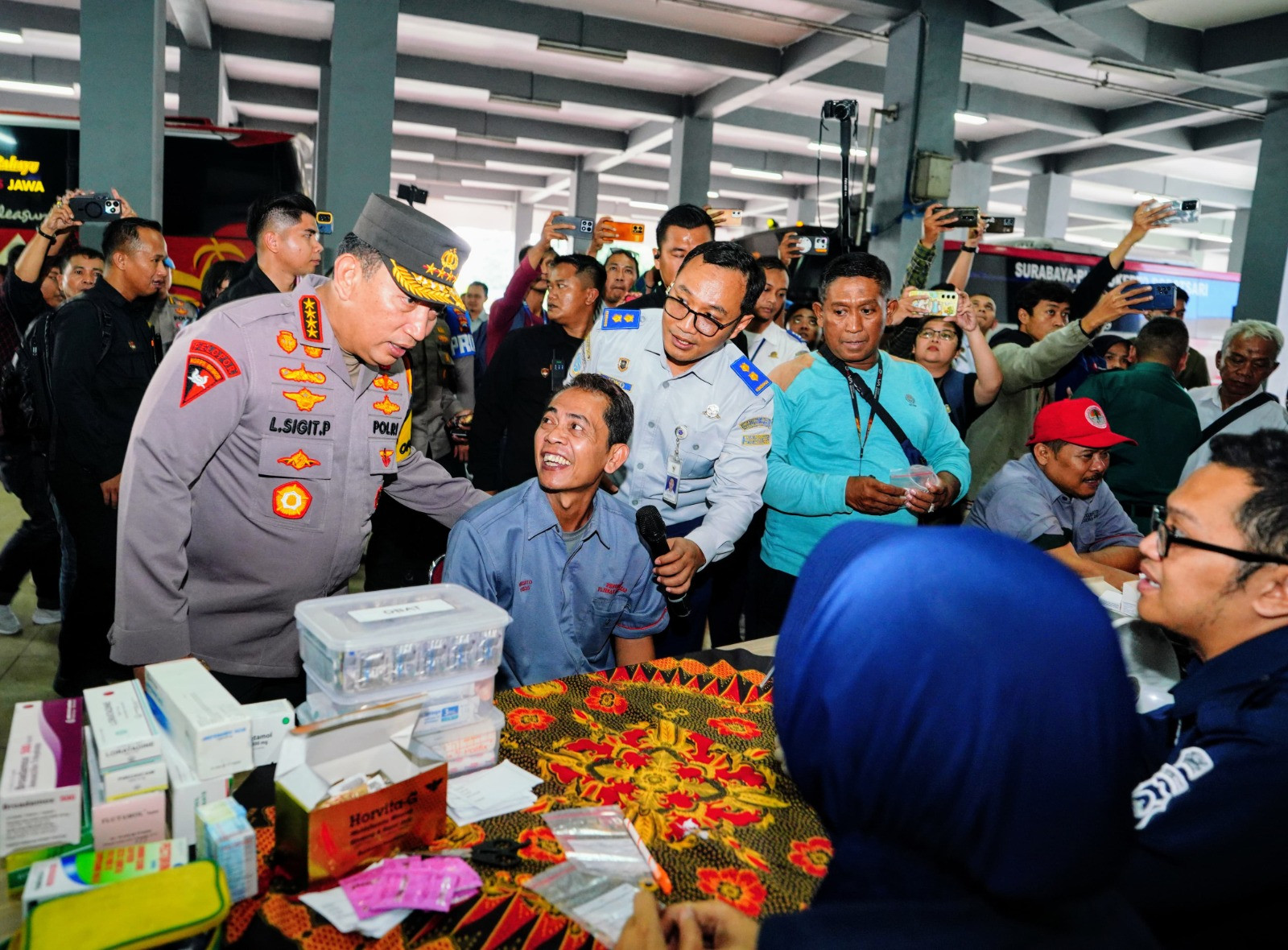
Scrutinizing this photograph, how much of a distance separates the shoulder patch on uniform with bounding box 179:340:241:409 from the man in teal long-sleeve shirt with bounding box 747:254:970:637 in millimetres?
1670

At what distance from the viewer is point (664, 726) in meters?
1.73

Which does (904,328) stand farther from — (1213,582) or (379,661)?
(379,661)

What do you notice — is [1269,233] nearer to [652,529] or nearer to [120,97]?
[652,529]

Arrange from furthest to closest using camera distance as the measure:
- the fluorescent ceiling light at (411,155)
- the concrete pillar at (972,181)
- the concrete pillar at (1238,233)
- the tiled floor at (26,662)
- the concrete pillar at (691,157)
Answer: the concrete pillar at (1238,233) < the fluorescent ceiling light at (411,155) < the concrete pillar at (972,181) < the concrete pillar at (691,157) < the tiled floor at (26,662)

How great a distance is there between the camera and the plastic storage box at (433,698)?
54.3 inches

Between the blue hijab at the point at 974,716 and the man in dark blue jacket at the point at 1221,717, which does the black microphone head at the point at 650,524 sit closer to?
the man in dark blue jacket at the point at 1221,717

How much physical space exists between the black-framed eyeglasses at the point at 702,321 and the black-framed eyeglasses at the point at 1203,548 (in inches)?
53.9

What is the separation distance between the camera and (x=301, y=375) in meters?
1.90

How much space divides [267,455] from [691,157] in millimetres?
11297

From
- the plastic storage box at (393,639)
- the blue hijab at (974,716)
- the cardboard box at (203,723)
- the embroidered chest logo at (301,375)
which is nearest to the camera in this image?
the blue hijab at (974,716)

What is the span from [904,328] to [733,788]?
314 centimetres

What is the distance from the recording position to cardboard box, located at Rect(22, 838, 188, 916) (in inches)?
40.8

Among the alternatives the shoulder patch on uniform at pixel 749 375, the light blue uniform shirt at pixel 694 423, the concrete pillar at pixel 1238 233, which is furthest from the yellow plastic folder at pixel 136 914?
the concrete pillar at pixel 1238 233

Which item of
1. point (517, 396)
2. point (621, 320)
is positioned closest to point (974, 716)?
point (621, 320)
